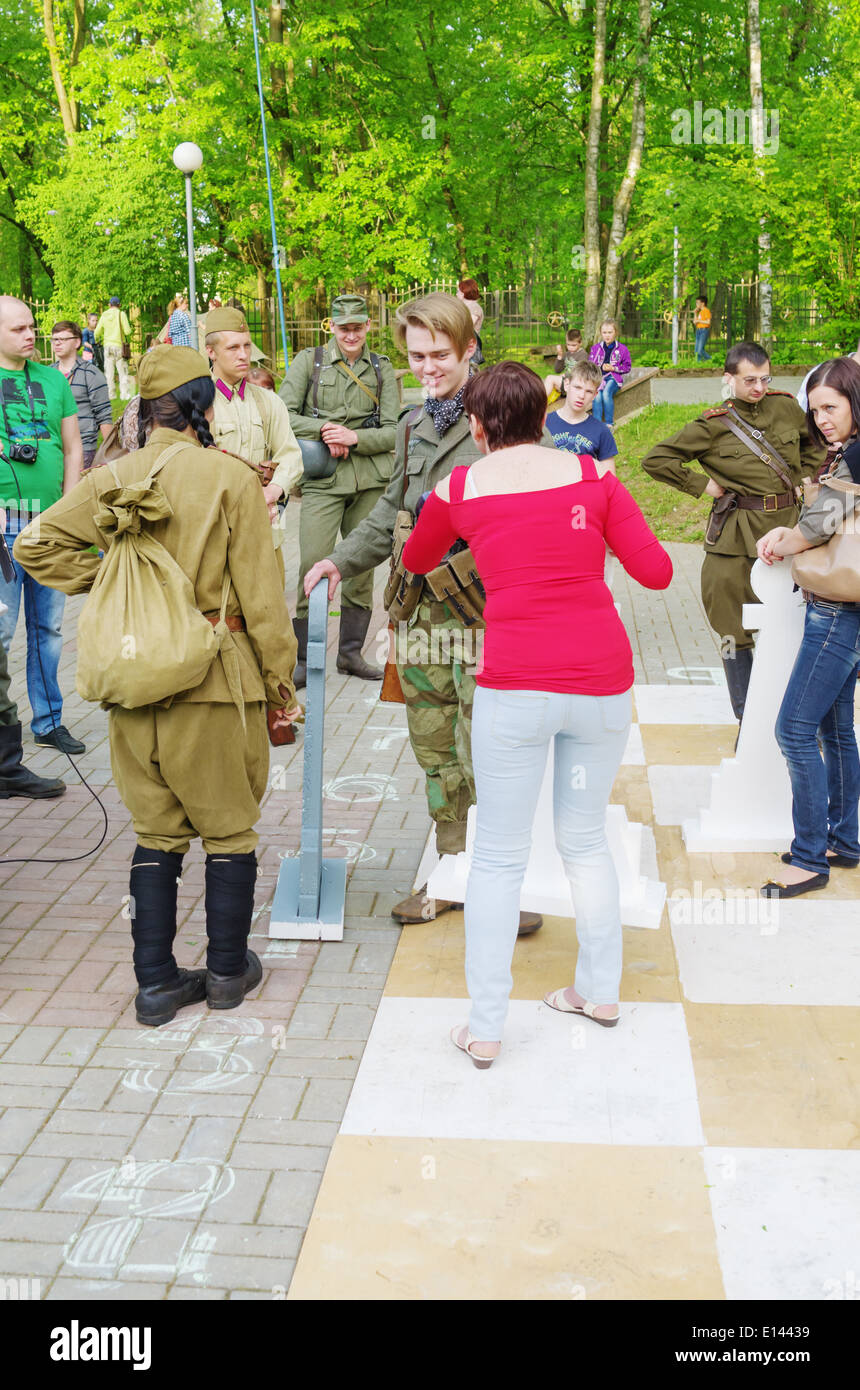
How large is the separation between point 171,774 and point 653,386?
18.6 m

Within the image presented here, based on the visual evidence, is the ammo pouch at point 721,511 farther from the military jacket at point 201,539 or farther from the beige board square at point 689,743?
the military jacket at point 201,539

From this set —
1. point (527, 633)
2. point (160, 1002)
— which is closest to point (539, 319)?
point (160, 1002)

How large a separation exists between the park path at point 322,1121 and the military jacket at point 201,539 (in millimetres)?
1079

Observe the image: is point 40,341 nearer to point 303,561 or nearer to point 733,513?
point 303,561

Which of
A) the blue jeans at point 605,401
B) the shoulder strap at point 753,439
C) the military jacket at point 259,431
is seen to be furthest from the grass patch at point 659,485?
the military jacket at point 259,431

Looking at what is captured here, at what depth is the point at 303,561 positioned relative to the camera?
743 cm

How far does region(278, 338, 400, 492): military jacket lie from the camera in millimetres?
7516

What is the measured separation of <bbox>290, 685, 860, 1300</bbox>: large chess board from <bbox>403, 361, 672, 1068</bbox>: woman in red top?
320mm

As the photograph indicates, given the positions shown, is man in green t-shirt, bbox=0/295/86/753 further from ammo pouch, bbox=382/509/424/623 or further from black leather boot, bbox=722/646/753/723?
black leather boot, bbox=722/646/753/723

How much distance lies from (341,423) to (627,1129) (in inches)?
201

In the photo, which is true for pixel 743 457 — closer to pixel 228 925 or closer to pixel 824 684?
pixel 824 684

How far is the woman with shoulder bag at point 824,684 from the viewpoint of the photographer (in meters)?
4.49

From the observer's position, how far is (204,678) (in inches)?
147

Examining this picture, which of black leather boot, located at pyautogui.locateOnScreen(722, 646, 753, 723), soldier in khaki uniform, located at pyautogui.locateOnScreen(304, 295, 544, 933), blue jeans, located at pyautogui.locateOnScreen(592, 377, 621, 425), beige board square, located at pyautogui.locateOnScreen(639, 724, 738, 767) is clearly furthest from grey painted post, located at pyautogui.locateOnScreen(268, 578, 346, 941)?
blue jeans, located at pyautogui.locateOnScreen(592, 377, 621, 425)
